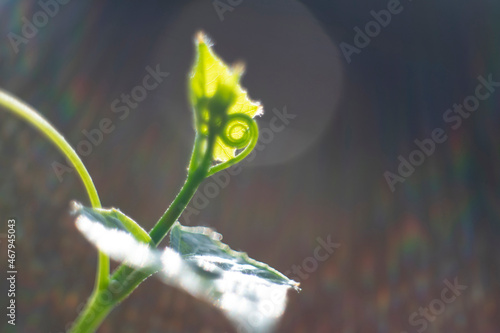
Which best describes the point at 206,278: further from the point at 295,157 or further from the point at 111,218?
the point at 295,157

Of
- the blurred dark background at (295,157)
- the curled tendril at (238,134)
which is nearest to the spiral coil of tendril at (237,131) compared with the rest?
the curled tendril at (238,134)

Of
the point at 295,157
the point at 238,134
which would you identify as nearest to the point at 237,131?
the point at 238,134

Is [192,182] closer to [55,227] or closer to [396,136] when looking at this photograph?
[55,227]

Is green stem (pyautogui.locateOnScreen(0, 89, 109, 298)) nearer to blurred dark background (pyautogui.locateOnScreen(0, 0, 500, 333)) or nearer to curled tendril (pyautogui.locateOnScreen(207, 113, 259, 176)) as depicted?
curled tendril (pyautogui.locateOnScreen(207, 113, 259, 176))

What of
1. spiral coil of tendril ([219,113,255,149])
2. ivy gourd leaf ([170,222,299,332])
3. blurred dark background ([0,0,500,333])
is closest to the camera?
ivy gourd leaf ([170,222,299,332])

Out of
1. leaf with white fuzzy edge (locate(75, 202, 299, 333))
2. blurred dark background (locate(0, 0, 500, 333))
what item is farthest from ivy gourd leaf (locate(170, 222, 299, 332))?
blurred dark background (locate(0, 0, 500, 333))

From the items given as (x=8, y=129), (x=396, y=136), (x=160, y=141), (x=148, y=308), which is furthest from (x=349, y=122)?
(x=8, y=129)
